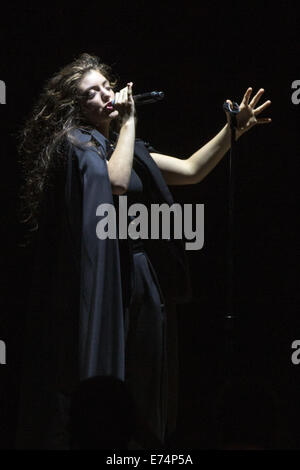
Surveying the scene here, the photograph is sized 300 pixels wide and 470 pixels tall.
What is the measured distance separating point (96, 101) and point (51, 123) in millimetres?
152

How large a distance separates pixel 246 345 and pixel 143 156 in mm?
922

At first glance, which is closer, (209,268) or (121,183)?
(121,183)

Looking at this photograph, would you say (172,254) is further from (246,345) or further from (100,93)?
(246,345)

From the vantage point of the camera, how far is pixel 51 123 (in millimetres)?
2115

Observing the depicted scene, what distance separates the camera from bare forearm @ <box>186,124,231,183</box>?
2195 mm

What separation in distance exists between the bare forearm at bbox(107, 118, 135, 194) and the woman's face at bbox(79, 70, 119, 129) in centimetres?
15

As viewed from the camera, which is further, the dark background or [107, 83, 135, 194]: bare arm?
the dark background

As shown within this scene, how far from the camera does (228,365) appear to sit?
200 centimetres

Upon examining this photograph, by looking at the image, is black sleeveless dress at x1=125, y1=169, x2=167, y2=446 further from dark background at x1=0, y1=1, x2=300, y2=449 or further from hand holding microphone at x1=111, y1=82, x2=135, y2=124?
dark background at x1=0, y1=1, x2=300, y2=449

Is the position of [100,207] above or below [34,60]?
below

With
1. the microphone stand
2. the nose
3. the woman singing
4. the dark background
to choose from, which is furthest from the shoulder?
the dark background

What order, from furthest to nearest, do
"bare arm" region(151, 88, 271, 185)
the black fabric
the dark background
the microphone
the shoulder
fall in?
the dark background < "bare arm" region(151, 88, 271, 185) < the microphone < the shoulder < the black fabric

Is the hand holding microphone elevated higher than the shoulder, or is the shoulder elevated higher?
the hand holding microphone
